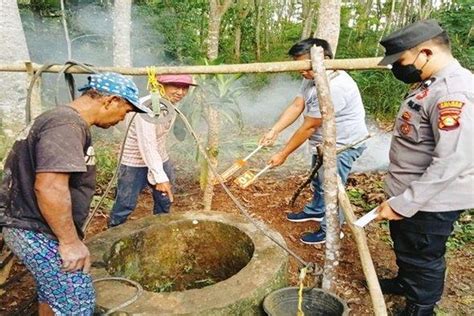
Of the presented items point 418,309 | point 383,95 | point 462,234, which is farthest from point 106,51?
point 418,309

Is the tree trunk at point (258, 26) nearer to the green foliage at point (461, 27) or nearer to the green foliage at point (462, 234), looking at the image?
the green foliage at point (461, 27)

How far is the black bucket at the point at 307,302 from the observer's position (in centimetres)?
279

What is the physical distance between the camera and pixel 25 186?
2.29 m

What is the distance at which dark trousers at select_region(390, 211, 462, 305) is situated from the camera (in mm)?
2994

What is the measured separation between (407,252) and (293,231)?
5.84ft

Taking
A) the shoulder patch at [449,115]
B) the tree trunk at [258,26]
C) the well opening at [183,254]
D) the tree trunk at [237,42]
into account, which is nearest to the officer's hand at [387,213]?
the shoulder patch at [449,115]

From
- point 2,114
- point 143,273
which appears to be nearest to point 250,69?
point 143,273

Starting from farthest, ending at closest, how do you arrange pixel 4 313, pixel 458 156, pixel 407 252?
pixel 4 313 < pixel 407 252 < pixel 458 156

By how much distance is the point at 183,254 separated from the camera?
3848 mm

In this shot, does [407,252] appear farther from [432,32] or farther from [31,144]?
[31,144]

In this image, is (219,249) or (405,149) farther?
(219,249)

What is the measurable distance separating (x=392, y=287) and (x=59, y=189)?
2872 millimetres

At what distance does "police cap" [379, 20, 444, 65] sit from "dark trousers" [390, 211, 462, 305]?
1107mm

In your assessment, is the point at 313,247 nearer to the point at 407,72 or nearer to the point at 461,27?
the point at 407,72
